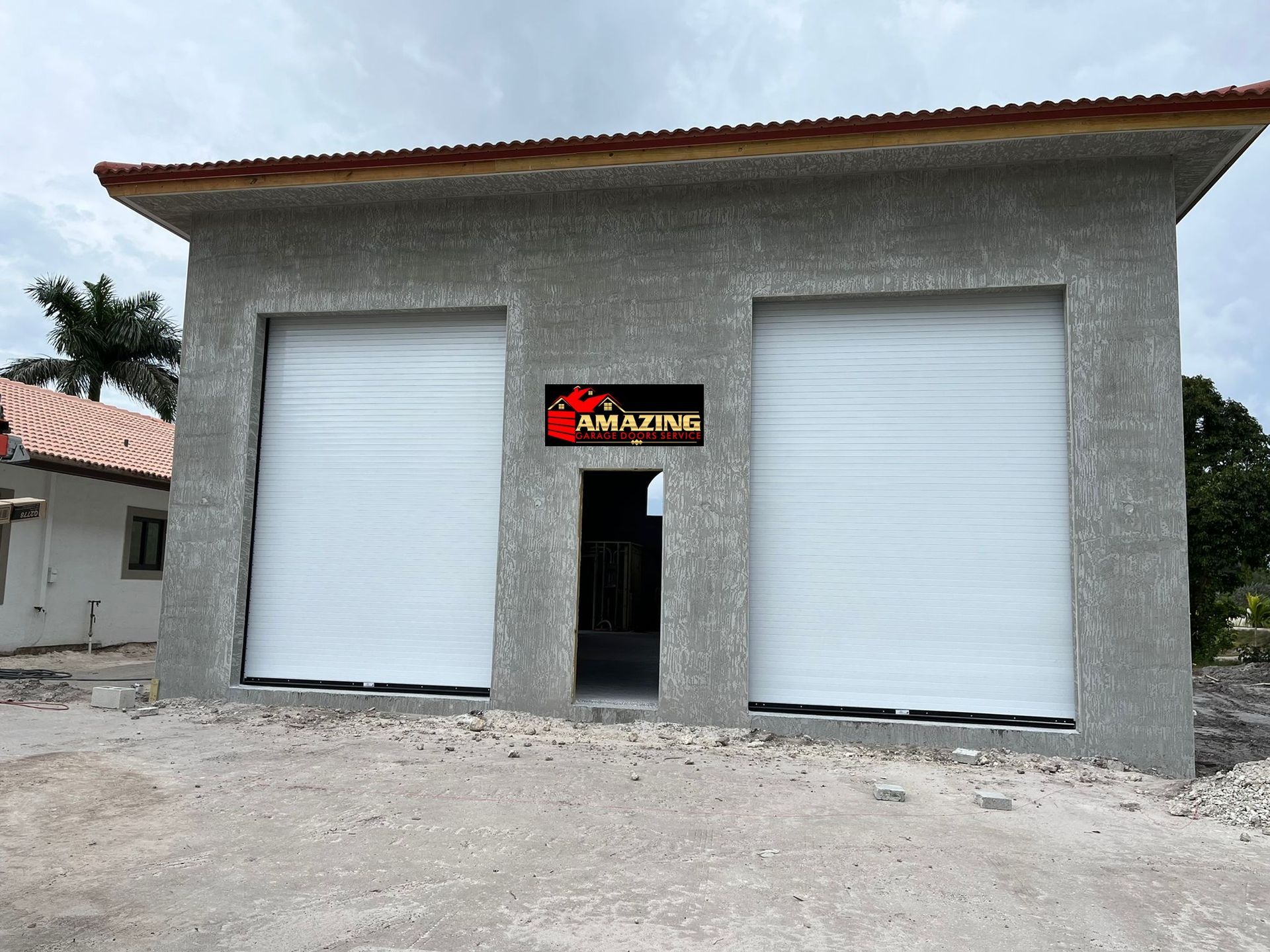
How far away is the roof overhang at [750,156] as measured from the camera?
7859 mm

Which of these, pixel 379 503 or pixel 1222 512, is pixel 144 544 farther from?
pixel 1222 512

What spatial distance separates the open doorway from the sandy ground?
7196 millimetres

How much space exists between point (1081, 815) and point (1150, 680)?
7.34 feet

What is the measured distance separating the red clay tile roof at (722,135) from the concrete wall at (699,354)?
0.74 meters

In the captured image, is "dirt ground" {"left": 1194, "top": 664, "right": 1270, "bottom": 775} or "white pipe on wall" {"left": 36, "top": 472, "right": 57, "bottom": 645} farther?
"white pipe on wall" {"left": 36, "top": 472, "right": 57, "bottom": 645}

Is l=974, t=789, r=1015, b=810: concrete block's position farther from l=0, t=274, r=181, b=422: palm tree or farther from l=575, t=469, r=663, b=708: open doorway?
l=0, t=274, r=181, b=422: palm tree

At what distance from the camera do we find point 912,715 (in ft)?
28.2

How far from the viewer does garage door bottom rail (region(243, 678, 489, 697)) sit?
9.41 m

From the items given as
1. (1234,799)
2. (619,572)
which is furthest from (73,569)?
(1234,799)

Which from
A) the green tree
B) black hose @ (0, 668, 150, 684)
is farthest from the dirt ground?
black hose @ (0, 668, 150, 684)

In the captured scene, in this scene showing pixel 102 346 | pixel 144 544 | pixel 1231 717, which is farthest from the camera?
pixel 102 346

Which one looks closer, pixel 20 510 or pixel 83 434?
pixel 20 510

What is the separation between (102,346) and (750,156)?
1216 inches

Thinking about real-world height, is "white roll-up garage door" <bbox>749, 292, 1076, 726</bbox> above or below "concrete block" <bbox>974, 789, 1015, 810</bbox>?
above
